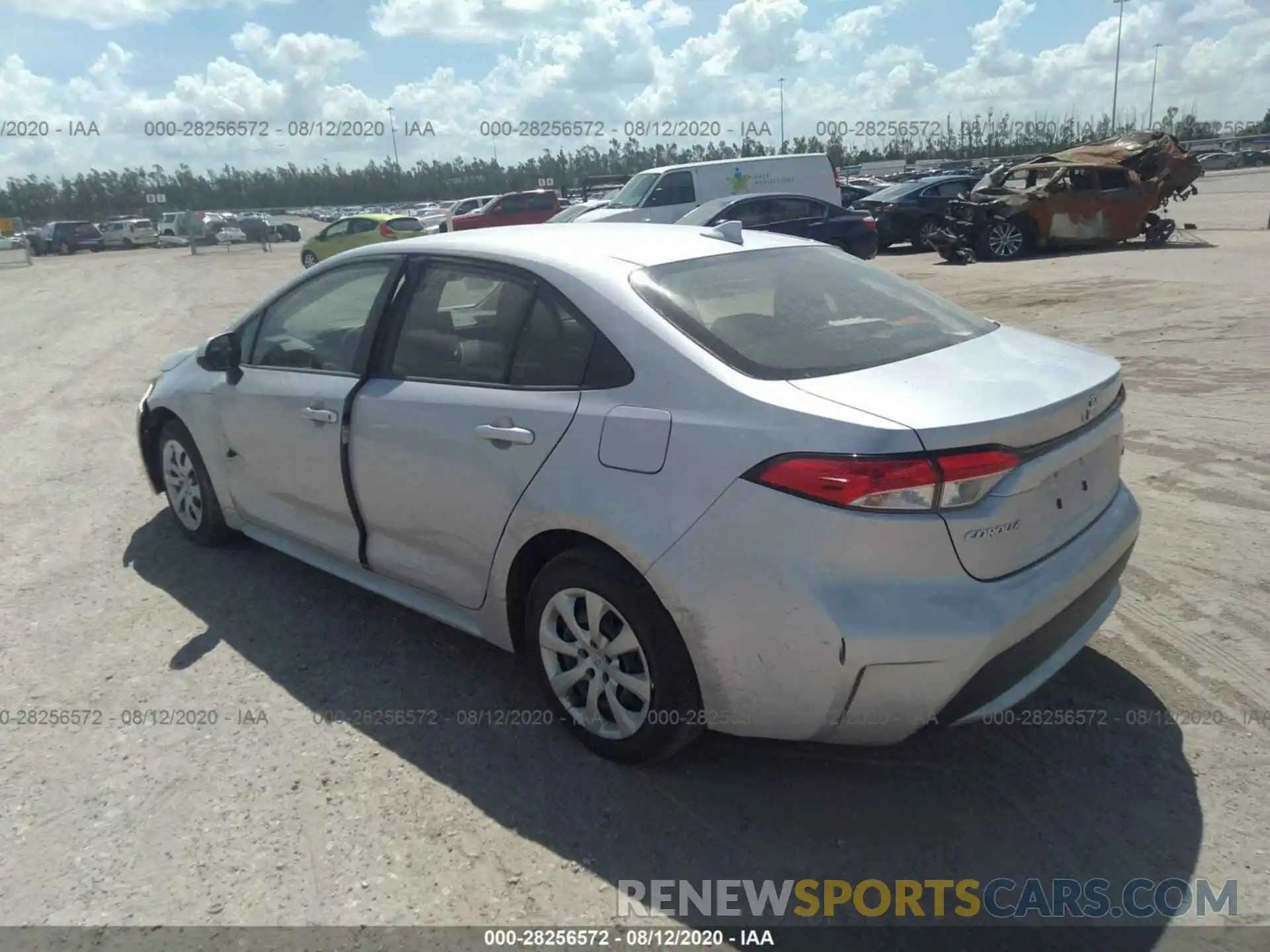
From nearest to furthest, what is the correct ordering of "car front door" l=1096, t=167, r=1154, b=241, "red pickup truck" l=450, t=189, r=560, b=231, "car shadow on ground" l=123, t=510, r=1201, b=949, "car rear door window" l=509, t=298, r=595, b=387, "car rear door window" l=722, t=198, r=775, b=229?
"car shadow on ground" l=123, t=510, r=1201, b=949 < "car rear door window" l=509, t=298, r=595, b=387 < "car rear door window" l=722, t=198, r=775, b=229 < "car front door" l=1096, t=167, r=1154, b=241 < "red pickup truck" l=450, t=189, r=560, b=231

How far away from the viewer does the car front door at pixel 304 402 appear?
391 centimetres

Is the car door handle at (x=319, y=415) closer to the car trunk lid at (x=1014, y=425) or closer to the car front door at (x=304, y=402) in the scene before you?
the car front door at (x=304, y=402)

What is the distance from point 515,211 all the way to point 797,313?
85.5 ft

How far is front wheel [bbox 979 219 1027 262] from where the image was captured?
18.3 m

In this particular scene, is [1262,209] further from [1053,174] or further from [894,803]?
[894,803]

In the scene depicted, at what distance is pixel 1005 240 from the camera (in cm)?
1841

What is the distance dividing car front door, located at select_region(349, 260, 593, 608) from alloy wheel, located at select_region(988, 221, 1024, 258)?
1690 cm

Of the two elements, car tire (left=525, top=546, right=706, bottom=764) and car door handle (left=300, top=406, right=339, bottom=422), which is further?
car door handle (left=300, top=406, right=339, bottom=422)

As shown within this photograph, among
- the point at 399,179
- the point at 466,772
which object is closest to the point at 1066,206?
the point at 466,772

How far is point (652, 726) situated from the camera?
295 centimetres

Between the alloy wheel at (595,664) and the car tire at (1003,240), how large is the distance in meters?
17.4

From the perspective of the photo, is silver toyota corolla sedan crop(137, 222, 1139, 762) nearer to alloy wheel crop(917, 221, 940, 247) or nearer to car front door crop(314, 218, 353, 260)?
alloy wheel crop(917, 221, 940, 247)

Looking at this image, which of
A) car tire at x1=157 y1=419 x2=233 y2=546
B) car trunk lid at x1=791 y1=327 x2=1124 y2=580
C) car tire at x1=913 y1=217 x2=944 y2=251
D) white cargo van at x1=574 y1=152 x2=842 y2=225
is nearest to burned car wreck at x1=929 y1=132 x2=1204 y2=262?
car tire at x1=913 y1=217 x2=944 y2=251

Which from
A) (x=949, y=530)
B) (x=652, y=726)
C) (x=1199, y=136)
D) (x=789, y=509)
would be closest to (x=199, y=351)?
(x=652, y=726)
